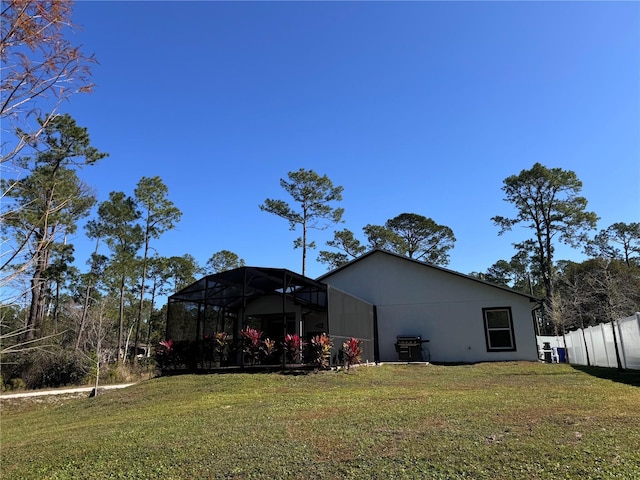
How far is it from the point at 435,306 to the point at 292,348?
803 centimetres

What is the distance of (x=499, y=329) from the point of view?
54.0 feet

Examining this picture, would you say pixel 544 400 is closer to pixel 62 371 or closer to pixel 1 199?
pixel 1 199

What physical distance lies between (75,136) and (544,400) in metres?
22.8

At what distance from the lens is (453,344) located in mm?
16766

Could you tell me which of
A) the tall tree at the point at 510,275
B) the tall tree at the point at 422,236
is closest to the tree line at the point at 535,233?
the tall tree at the point at 422,236

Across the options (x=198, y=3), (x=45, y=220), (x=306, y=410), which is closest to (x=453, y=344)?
(x=306, y=410)

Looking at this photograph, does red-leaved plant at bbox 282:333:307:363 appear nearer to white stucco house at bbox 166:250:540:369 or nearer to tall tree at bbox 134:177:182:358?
white stucco house at bbox 166:250:540:369

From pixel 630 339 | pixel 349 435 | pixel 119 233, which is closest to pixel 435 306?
pixel 630 339

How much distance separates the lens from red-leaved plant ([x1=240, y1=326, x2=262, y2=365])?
A: 11766mm

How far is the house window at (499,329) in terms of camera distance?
53.2 ft

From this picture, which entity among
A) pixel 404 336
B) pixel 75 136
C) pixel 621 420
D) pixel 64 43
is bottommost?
pixel 621 420

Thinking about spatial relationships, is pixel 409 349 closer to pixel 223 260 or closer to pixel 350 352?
pixel 350 352

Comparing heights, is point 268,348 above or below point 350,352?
above

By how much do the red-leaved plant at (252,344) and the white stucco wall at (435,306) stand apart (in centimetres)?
731
